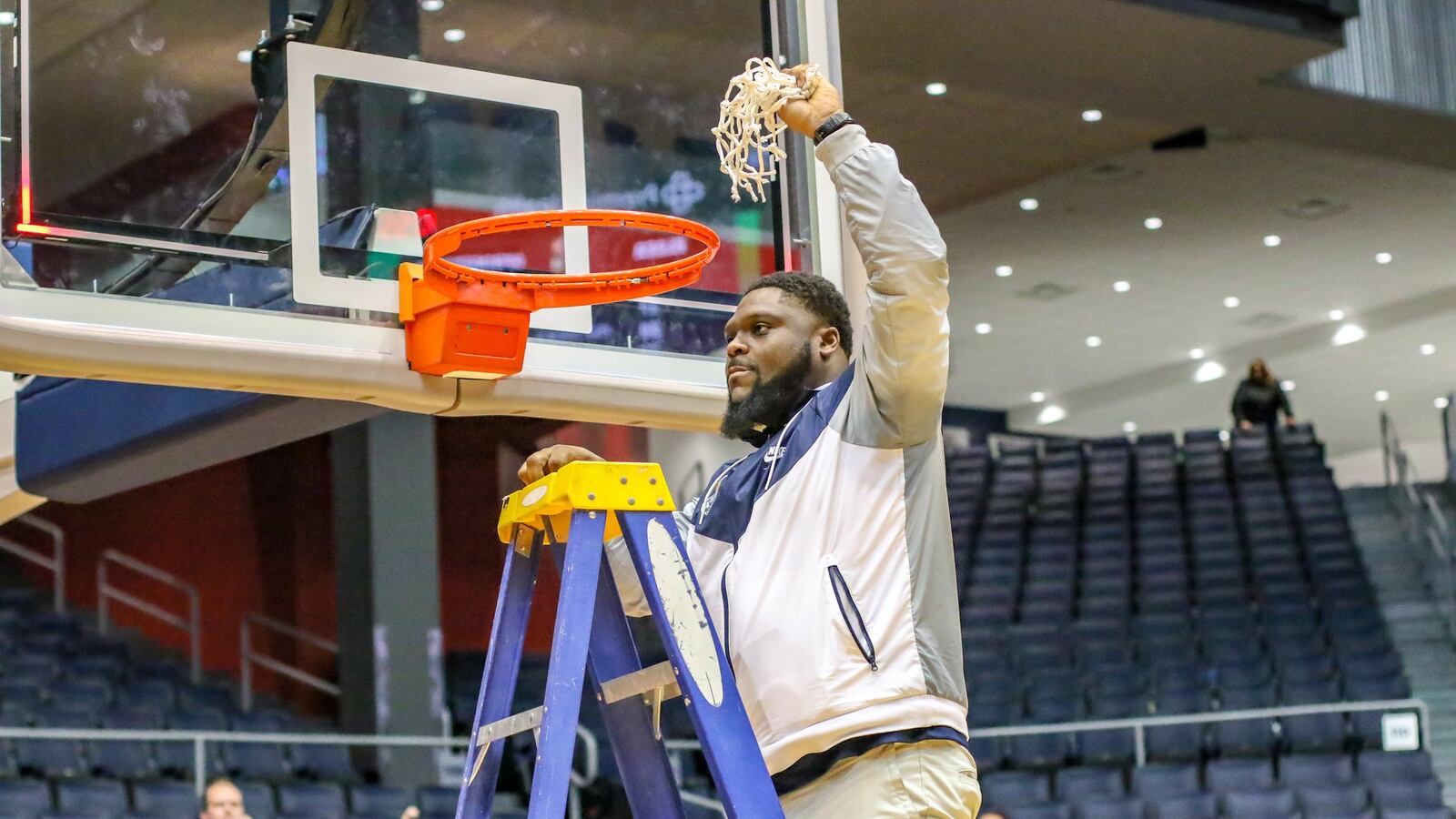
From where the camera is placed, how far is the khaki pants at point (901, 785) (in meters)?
2.31

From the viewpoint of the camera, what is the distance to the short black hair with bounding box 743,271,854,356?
269cm

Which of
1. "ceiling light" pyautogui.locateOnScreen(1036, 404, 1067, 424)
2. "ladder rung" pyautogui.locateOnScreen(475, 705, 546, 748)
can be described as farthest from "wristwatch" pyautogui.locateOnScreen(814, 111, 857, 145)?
"ceiling light" pyautogui.locateOnScreen(1036, 404, 1067, 424)

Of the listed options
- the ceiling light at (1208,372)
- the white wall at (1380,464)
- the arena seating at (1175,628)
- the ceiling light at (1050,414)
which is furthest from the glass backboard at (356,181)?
the white wall at (1380,464)

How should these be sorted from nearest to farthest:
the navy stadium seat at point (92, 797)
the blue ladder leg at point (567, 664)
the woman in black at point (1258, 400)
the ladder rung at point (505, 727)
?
the blue ladder leg at point (567, 664)
the ladder rung at point (505, 727)
the navy stadium seat at point (92, 797)
the woman in black at point (1258, 400)

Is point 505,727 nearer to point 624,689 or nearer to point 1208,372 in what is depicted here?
point 624,689

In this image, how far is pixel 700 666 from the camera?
2.33 m

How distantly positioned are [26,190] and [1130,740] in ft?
30.3

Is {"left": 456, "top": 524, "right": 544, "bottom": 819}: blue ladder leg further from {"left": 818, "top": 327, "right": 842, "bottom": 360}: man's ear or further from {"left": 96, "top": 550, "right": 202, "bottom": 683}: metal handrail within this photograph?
{"left": 96, "top": 550, "right": 202, "bottom": 683}: metal handrail

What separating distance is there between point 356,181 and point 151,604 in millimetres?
11032

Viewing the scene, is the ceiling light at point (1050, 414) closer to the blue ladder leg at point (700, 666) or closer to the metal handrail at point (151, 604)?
the metal handrail at point (151, 604)

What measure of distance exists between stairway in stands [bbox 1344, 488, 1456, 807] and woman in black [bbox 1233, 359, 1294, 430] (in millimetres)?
1171

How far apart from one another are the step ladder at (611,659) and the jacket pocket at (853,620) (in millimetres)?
110

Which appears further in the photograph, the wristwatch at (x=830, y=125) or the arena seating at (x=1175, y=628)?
the arena seating at (x=1175, y=628)

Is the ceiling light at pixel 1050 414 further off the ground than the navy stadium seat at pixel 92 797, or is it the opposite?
the ceiling light at pixel 1050 414
